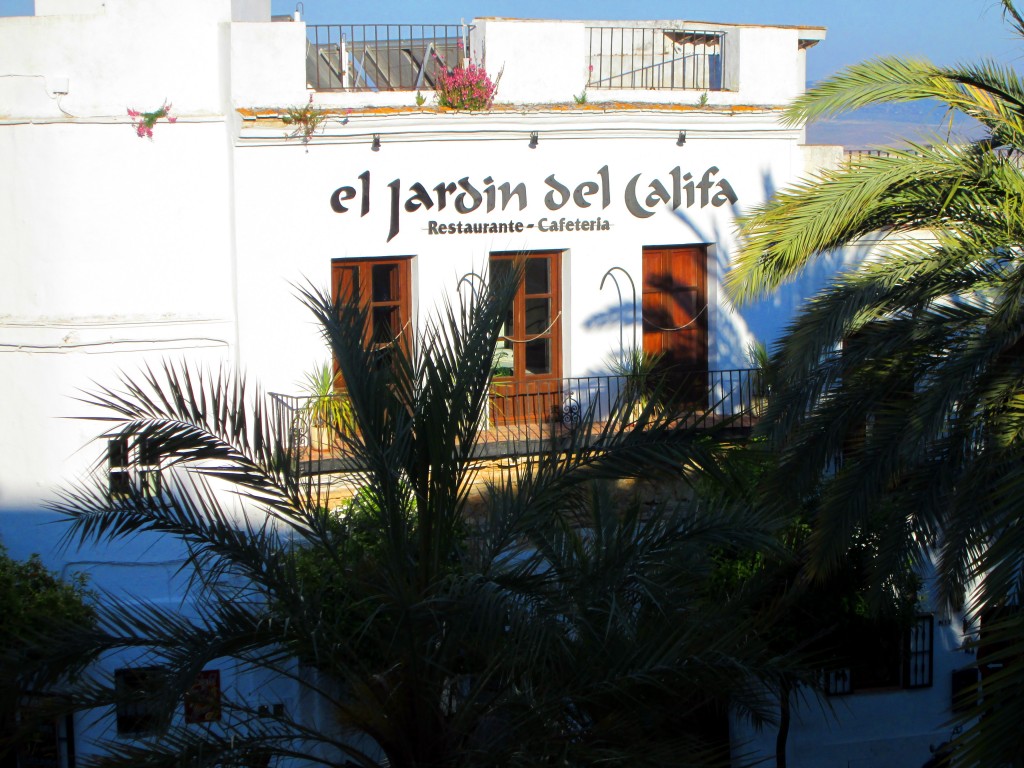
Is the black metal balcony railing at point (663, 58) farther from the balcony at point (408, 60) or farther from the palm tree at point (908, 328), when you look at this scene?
the palm tree at point (908, 328)

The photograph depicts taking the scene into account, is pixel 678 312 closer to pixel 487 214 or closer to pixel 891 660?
pixel 487 214

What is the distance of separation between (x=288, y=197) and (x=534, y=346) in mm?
3069

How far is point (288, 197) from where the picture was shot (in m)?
11.1

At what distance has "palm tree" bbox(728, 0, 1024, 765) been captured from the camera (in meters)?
6.64

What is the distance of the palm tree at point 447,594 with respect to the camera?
196 inches

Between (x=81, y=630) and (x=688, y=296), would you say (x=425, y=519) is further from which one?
(x=688, y=296)

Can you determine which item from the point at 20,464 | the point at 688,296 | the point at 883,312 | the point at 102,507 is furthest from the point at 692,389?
the point at 102,507

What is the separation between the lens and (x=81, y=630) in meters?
5.32

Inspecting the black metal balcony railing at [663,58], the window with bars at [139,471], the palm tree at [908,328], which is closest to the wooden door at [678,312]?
the black metal balcony railing at [663,58]

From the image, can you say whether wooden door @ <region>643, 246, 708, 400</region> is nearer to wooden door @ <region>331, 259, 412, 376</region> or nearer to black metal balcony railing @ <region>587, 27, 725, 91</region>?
black metal balcony railing @ <region>587, 27, 725, 91</region>

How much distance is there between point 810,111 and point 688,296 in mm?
5575

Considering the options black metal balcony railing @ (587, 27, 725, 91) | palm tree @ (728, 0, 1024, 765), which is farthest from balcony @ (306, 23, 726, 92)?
palm tree @ (728, 0, 1024, 765)

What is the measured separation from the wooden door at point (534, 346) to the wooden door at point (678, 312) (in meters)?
1.06

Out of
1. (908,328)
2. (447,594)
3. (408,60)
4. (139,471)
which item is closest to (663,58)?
(408,60)
